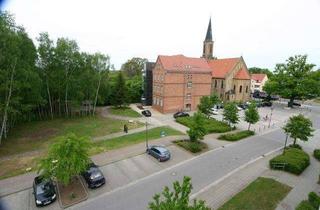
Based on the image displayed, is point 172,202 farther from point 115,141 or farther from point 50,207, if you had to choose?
point 115,141

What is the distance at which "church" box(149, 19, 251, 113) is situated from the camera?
38.3m

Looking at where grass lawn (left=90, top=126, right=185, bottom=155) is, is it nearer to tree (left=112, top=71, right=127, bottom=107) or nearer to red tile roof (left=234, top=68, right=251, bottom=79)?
tree (left=112, top=71, right=127, bottom=107)

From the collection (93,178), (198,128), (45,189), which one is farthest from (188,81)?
(45,189)

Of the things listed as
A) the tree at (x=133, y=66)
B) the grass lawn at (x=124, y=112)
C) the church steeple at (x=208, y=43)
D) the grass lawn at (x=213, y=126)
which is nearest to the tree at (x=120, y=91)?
the grass lawn at (x=124, y=112)

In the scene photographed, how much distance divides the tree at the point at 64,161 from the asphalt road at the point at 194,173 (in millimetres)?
2274

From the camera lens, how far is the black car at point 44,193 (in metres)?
12.7

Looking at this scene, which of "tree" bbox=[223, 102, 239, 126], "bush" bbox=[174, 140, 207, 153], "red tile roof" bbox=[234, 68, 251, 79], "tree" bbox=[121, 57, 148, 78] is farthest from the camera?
"tree" bbox=[121, 57, 148, 78]

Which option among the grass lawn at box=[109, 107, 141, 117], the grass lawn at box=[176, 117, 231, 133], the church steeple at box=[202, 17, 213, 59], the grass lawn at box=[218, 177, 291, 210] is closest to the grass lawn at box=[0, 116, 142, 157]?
the grass lawn at box=[109, 107, 141, 117]

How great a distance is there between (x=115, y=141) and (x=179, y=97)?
Result: 19458 millimetres

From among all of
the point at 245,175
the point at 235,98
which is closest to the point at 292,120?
the point at 245,175

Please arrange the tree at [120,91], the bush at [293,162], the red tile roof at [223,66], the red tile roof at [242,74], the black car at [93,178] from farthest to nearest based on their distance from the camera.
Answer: the red tile roof at [242,74], the red tile roof at [223,66], the tree at [120,91], the bush at [293,162], the black car at [93,178]

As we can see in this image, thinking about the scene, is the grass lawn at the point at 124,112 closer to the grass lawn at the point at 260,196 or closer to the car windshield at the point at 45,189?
the car windshield at the point at 45,189

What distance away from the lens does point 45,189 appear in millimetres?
13297

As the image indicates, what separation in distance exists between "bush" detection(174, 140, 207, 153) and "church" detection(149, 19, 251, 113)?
15.7 meters
